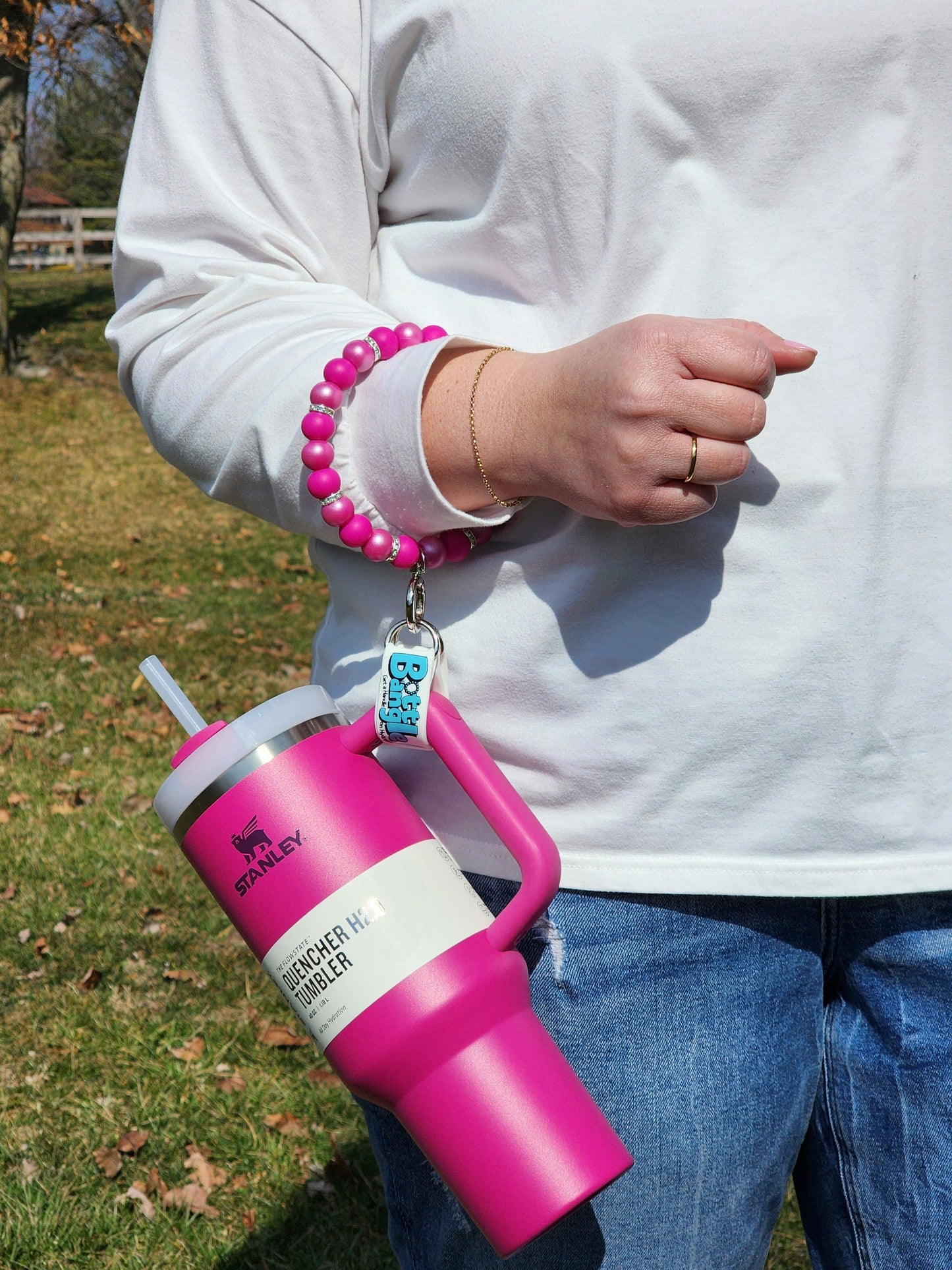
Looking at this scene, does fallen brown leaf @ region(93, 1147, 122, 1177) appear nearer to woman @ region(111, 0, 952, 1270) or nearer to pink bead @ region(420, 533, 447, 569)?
woman @ region(111, 0, 952, 1270)

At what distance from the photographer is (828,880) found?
1.04m

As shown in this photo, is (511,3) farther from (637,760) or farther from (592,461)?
(637,760)

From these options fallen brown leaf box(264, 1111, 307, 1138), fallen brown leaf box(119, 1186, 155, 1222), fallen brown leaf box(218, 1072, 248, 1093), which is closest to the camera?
fallen brown leaf box(119, 1186, 155, 1222)

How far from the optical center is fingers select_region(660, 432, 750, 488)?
0.89 m

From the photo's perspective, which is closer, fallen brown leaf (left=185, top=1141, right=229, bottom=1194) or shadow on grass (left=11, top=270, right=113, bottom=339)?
fallen brown leaf (left=185, top=1141, right=229, bottom=1194)

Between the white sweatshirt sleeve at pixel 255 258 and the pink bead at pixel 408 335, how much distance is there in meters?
0.02

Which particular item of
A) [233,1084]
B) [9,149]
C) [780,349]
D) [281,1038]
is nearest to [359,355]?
[780,349]

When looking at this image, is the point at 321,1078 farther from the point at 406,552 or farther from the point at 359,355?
the point at 359,355

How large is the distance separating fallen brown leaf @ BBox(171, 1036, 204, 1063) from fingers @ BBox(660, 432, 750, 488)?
3.16 metres

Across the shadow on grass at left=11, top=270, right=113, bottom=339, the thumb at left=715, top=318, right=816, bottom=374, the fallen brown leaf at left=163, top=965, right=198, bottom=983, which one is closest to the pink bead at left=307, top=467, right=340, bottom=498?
the thumb at left=715, top=318, right=816, bottom=374

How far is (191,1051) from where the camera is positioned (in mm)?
3592

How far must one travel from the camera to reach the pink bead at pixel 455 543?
1053 millimetres

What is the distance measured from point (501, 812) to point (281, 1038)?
300cm

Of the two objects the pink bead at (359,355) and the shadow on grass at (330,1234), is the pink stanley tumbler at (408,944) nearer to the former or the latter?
the pink bead at (359,355)
